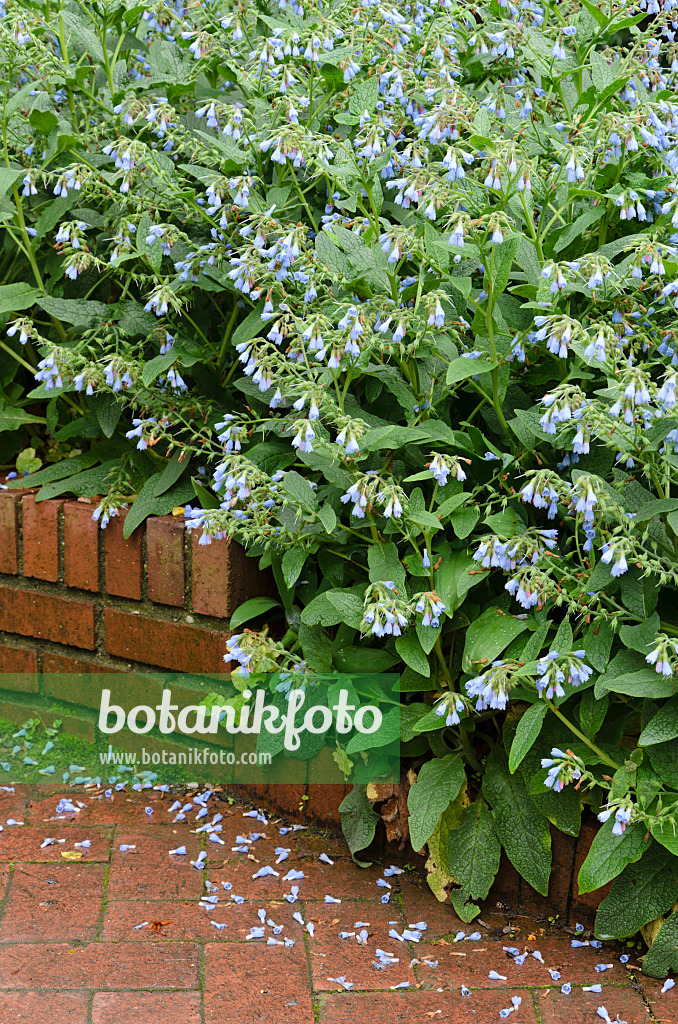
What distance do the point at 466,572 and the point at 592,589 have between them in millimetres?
279

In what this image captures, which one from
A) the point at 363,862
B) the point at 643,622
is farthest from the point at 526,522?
the point at 363,862

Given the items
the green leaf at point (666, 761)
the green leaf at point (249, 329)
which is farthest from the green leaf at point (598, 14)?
the green leaf at point (666, 761)

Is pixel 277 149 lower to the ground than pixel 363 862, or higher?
higher

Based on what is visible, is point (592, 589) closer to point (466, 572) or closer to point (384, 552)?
point (466, 572)

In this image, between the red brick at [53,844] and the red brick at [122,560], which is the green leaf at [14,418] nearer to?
the red brick at [122,560]

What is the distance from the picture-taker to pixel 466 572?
2.26 m

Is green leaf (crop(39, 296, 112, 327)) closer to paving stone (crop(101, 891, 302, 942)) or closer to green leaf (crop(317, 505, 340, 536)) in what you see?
green leaf (crop(317, 505, 340, 536))

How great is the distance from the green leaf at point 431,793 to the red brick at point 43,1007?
75 centimetres

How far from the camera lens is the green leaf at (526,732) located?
2.11 metres

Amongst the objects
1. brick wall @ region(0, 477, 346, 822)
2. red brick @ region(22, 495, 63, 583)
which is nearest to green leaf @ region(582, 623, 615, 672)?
brick wall @ region(0, 477, 346, 822)

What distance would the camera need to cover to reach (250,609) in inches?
103

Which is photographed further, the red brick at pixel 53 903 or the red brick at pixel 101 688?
the red brick at pixel 101 688

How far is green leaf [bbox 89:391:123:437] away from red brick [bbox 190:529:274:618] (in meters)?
0.44

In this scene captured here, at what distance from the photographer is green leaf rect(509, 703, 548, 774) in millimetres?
2109
